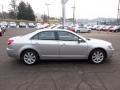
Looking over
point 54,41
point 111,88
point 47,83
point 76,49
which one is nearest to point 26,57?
point 54,41

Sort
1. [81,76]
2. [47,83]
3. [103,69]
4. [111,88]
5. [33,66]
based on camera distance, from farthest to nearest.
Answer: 1. [33,66]
2. [103,69]
3. [81,76]
4. [47,83]
5. [111,88]

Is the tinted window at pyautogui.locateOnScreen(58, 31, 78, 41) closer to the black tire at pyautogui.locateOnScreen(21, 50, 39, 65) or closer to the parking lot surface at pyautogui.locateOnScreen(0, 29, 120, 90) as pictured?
the parking lot surface at pyautogui.locateOnScreen(0, 29, 120, 90)

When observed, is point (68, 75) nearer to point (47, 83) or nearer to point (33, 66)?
point (47, 83)

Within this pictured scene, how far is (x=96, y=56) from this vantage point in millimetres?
8805

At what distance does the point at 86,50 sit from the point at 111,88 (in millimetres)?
3084

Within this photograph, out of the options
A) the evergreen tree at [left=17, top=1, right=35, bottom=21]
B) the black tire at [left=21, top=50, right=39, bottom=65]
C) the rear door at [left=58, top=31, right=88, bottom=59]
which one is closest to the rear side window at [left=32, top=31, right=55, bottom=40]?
the rear door at [left=58, top=31, right=88, bottom=59]

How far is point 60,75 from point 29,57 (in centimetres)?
Result: 204

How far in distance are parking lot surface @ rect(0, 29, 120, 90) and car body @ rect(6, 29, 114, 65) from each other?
1.16ft

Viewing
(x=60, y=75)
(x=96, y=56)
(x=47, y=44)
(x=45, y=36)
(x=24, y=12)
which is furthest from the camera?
(x=24, y=12)

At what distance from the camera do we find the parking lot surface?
19.4 feet

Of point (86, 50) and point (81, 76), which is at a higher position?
point (86, 50)

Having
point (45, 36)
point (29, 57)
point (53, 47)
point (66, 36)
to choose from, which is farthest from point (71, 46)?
point (29, 57)

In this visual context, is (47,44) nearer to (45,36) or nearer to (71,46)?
(45,36)

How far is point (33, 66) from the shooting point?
839 cm
